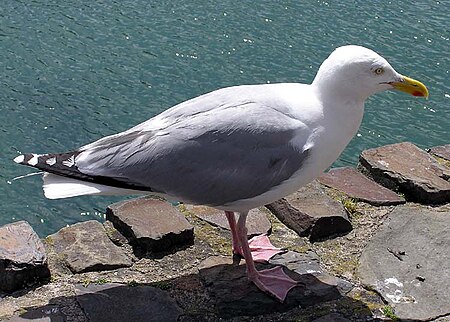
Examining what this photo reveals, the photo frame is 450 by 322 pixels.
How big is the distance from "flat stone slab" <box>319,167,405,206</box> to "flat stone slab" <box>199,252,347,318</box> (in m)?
0.57

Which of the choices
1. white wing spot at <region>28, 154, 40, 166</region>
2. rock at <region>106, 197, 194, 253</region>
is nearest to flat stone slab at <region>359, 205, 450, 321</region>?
rock at <region>106, 197, 194, 253</region>

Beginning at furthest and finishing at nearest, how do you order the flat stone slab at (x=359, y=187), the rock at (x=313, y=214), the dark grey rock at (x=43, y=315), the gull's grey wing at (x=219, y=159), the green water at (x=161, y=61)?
the green water at (x=161, y=61), the flat stone slab at (x=359, y=187), the rock at (x=313, y=214), the gull's grey wing at (x=219, y=159), the dark grey rock at (x=43, y=315)

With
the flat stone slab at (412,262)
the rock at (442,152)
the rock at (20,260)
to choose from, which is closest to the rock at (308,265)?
the flat stone slab at (412,262)

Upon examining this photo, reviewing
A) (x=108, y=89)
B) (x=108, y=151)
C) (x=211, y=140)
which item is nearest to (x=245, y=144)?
(x=211, y=140)

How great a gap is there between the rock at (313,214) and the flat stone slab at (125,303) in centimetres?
69

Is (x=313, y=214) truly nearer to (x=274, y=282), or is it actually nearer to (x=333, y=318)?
(x=274, y=282)

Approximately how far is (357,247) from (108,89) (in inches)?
102

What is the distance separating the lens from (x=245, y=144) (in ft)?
8.61

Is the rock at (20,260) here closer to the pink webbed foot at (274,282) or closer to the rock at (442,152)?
the pink webbed foot at (274,282)

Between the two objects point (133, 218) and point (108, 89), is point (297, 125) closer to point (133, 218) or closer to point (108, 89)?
point (133, 218)

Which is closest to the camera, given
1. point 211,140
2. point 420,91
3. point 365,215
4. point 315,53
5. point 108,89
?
point 211,140

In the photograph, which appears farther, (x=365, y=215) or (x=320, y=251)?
(x=365, y=215)

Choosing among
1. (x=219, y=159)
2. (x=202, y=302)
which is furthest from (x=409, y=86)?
(x=202, y=302)

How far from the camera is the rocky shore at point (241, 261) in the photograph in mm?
2627
